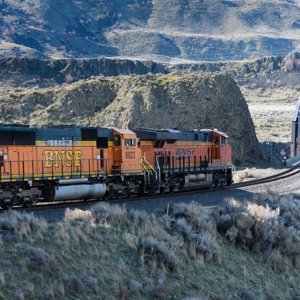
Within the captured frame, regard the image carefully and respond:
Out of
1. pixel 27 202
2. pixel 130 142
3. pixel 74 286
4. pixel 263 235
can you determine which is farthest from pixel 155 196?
pixel 74 286

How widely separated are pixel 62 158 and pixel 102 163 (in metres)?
2.32

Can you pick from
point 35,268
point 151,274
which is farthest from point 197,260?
point 35,268

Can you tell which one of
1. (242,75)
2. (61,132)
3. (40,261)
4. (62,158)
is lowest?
(40,261)

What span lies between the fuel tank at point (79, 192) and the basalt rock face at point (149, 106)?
97.5 feet

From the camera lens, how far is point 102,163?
82.8 feet

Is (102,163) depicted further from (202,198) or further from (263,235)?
(263,235)

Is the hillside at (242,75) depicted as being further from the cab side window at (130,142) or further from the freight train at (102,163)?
the cab side window at (130,142)

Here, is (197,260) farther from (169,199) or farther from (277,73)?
(277,73)

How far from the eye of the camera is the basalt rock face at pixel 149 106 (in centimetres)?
5503

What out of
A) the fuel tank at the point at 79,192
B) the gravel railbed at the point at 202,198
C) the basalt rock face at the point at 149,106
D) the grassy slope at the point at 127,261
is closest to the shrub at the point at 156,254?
the grassy slope at the point at 127,261

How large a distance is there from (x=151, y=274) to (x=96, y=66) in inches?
3700

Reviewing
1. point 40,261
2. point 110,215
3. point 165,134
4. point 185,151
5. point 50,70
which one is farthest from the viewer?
point 50,70

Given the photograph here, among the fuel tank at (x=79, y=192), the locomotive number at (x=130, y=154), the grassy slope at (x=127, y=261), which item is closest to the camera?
the grassy slope at (x=127, y=261)

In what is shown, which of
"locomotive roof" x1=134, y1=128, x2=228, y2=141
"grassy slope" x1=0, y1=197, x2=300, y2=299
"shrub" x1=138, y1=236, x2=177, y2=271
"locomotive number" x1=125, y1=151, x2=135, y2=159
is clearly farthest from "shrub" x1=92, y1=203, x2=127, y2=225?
"locomotive roof" x1=134, y1=128, x2=228, y2=141
